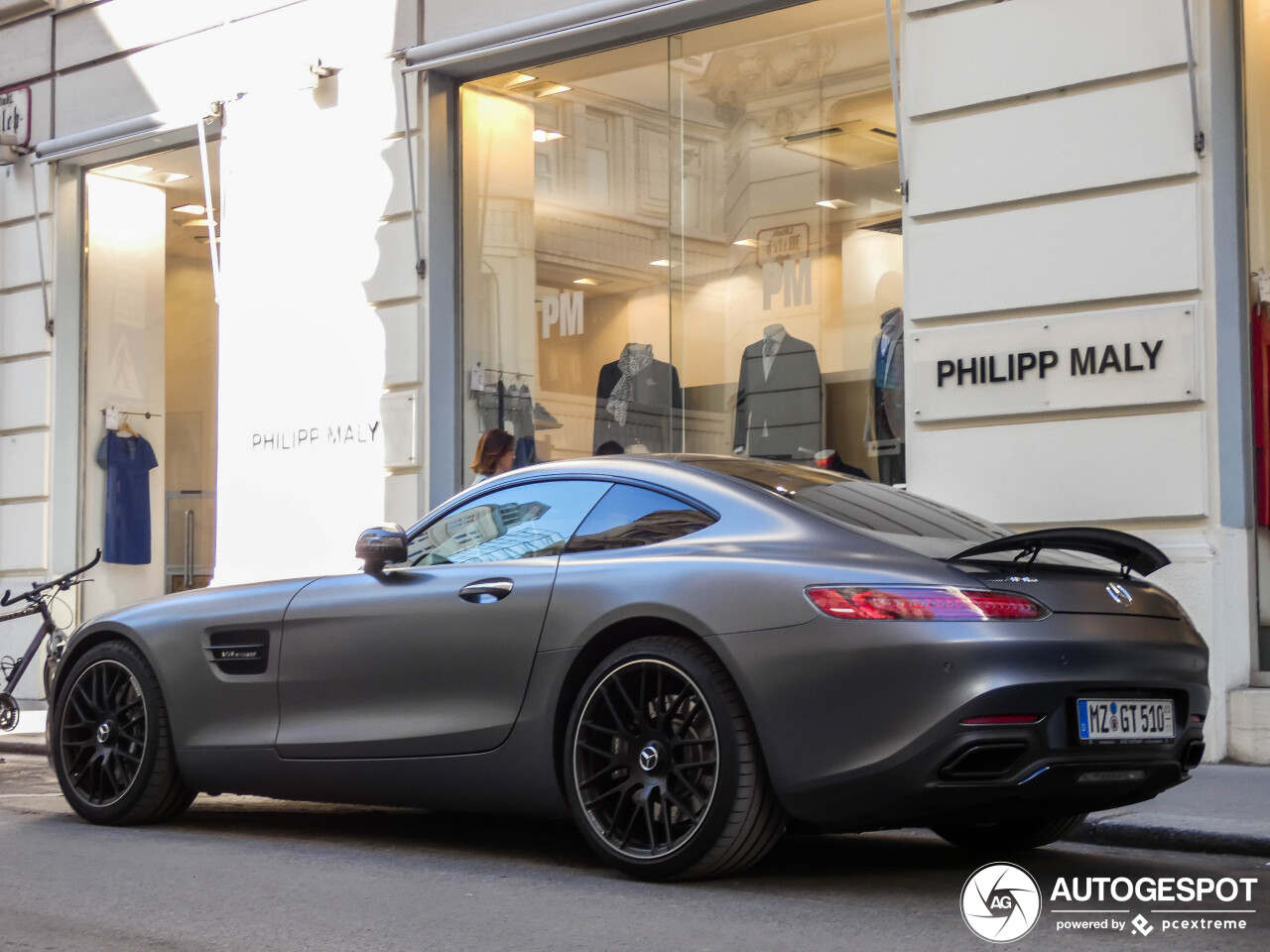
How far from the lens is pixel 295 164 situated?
12.9 metres

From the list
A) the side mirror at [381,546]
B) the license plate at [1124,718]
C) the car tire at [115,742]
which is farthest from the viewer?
the car tire at [115,742]

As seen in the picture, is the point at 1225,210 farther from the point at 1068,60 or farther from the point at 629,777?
the point at 629,777

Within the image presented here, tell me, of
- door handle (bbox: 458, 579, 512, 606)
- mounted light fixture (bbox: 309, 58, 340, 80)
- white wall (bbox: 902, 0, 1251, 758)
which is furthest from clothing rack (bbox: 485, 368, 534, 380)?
door handle (bbox: 458, 579, 512, 606)

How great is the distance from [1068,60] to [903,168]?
1.13m

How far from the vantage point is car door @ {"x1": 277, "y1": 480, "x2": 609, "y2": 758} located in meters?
5.44

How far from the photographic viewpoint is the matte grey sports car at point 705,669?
4480mm

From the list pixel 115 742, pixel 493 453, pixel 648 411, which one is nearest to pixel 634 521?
pixel 115 742

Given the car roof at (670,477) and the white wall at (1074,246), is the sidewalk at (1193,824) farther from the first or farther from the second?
the car roof at (670,477)

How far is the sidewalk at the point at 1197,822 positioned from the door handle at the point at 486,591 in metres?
2.32

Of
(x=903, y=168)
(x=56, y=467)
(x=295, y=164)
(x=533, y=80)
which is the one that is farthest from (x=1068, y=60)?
(x=56, y=467)

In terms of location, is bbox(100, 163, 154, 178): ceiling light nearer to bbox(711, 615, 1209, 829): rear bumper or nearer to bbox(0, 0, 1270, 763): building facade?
bbox(0, 0, 1270, 763): building facade

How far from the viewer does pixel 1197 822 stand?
19.4ft

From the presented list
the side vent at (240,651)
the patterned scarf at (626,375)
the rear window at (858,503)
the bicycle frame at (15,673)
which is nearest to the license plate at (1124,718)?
the rear window at (858,503)

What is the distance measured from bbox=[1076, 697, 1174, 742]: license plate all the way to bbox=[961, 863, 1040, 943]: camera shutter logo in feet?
1.63
